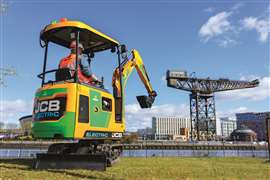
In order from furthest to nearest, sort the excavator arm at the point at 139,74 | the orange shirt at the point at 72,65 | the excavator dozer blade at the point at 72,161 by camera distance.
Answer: the excavator arm at the point at 139,74
the orange shirt at the point at 72,65
the excavator dozer blade at the point at 72,161

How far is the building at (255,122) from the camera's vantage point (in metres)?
150

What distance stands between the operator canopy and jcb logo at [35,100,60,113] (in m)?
2.66

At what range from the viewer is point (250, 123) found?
15938cm

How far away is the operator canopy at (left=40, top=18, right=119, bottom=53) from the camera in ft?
30.7

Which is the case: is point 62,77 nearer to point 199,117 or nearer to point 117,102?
point 117,102

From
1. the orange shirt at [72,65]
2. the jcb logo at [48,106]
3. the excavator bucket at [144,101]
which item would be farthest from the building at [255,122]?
the jcb logo at [48,106]

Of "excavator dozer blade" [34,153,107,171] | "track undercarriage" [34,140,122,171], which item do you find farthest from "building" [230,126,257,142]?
"excavator dozer blade" [34,153,107,171]

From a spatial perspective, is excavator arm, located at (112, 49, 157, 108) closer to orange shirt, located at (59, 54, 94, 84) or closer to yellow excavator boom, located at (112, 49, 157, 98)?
yellow excavator boom, located at (112, 49, 157, 98)

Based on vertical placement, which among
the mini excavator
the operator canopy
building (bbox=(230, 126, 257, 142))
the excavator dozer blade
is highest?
the operator canopy

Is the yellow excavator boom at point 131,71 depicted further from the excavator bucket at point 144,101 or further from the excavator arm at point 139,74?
the excavator bucket at point 144,101

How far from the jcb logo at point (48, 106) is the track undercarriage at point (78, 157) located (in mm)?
1887

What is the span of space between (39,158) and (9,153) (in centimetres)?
2031

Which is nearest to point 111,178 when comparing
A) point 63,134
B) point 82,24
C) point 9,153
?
point 63,134

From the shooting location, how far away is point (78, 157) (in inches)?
364
